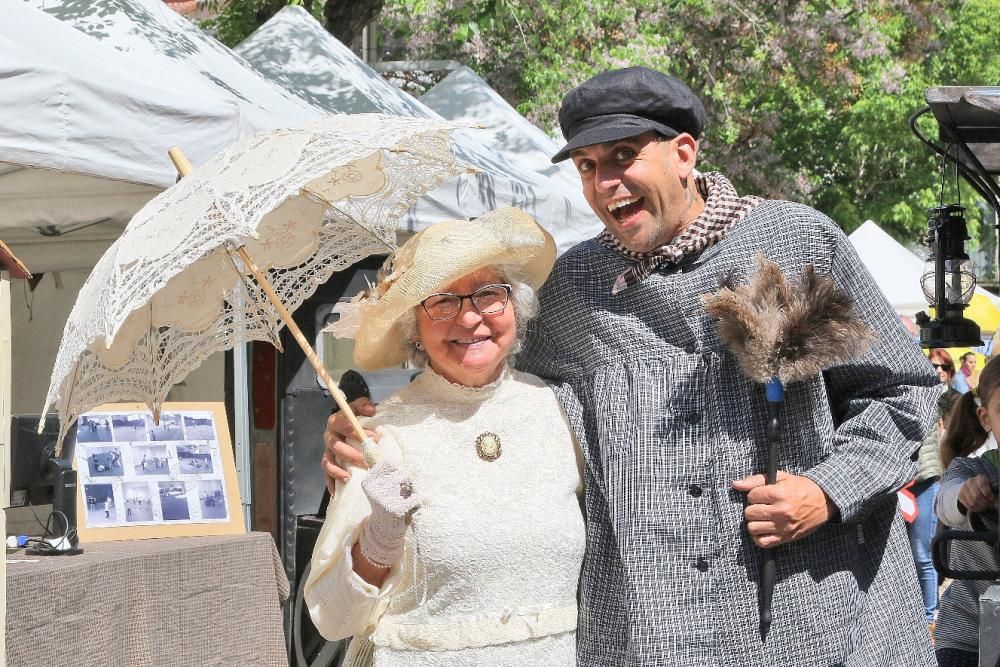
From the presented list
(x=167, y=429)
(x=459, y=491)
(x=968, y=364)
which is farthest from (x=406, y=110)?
(x=968, y=364)

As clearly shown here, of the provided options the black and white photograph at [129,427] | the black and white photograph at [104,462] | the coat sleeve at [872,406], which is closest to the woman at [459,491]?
the coat sleeve at [872,406]

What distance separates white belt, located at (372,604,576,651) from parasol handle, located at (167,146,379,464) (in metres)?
0.38

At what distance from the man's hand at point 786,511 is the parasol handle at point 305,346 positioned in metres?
0.80

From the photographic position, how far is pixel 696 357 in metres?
2.90

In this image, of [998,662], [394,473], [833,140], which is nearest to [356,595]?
[394,473]

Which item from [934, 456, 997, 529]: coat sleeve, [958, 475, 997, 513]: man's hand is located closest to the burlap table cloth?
[934, 456, 997, 529]: coat sleeve

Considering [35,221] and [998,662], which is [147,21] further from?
[998,662]

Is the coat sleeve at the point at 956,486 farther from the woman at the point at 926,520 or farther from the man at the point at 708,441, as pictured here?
the woman at the point at 926,520

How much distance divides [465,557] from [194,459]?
9.86 ft

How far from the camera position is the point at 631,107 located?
2891 mm

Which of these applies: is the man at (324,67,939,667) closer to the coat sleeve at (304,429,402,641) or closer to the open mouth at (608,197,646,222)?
the open mouth at (608,197,646,222)

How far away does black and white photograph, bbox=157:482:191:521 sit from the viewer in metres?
5.26

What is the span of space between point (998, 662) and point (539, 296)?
141cm

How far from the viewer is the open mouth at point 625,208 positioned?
289 centimetres
